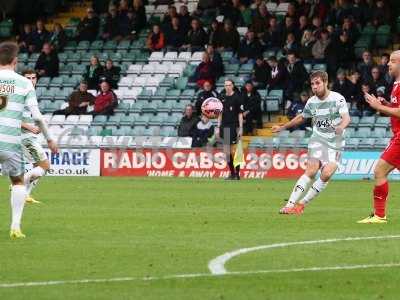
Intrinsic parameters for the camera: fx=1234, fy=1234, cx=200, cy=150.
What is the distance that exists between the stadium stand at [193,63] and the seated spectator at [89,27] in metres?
0.07

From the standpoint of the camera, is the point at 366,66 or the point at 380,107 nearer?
the point at 380,107

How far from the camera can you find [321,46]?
3303 cm

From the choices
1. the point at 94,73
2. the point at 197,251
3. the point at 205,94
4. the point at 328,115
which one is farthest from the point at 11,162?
the point at 94,73

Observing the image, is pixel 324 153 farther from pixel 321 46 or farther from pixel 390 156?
pixel 321 46

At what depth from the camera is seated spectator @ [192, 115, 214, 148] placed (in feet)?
102

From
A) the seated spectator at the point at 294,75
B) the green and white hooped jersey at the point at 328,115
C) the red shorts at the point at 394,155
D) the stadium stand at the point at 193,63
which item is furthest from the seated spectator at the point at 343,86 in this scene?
the red shorts at the point at 394,155

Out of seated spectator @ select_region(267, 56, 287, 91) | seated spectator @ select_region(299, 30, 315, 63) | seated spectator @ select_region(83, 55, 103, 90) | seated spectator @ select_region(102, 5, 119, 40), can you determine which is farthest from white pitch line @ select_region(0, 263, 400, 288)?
seated spectator @ select_region(102, 5, 119, 40)

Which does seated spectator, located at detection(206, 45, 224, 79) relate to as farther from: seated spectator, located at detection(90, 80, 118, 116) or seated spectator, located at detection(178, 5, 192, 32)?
seated spectator, located at detection(90, 80, 118, 116)

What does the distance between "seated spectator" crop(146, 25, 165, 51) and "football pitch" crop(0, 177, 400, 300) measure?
16.2 m

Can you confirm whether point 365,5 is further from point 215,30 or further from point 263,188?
point 263,188

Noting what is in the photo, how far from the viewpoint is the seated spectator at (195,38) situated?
3556 cm

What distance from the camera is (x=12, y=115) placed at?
12938mm

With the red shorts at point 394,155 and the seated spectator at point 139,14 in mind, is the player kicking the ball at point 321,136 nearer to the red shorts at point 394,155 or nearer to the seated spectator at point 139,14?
the red shorts at point 394,155

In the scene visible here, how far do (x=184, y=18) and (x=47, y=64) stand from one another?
4443 millimetres
